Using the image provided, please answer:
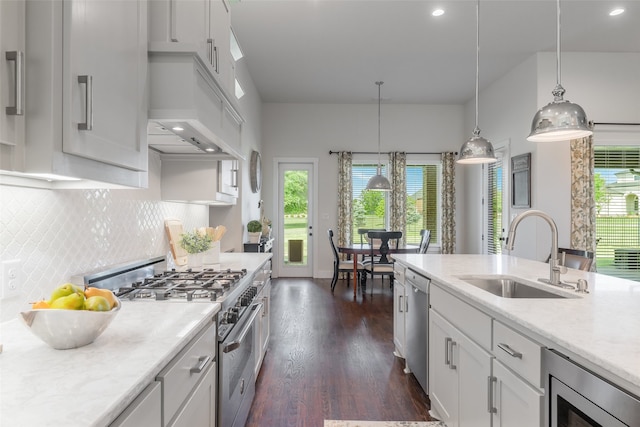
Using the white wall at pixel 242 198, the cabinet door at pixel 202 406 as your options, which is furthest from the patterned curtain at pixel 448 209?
the cabinet door at pixel 202 406

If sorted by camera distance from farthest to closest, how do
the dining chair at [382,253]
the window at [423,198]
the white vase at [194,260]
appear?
the window at [423,198] → the dining chair at [382,253] → the white vase at [194,260]

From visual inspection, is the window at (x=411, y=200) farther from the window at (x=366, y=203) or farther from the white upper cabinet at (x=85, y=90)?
the white upper cabinet at (x=85, y=90)

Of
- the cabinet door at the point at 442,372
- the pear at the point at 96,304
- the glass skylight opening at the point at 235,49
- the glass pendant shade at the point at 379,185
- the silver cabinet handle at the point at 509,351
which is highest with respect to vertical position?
the glass skylight opening at the point at 235,49

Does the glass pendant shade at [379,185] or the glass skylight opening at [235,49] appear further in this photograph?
the glass pendant shade at [379,185]

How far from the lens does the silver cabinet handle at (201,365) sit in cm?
126

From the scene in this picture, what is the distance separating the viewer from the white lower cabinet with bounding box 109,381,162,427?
0.82 meters

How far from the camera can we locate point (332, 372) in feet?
9.62

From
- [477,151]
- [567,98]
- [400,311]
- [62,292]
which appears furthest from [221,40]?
[567,98]

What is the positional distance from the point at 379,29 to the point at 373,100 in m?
2.68

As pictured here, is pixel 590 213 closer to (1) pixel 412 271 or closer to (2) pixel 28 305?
(1) pixel 412 271

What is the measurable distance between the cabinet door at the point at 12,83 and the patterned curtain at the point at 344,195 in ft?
20.1

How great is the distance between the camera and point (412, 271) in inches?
109

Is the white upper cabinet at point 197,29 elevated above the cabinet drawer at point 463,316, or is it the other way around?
the white upper cabinet at point 197,29

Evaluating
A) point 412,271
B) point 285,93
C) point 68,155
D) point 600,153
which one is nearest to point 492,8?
point 600,153
